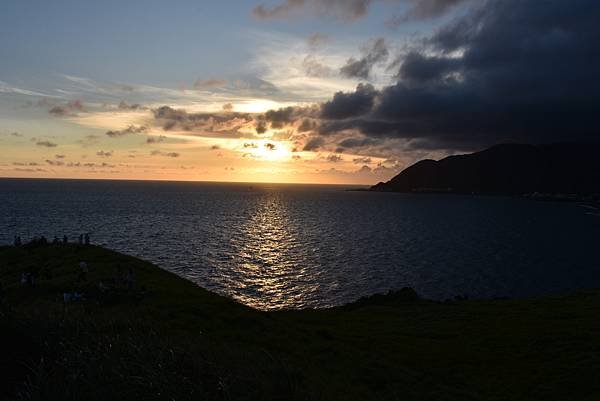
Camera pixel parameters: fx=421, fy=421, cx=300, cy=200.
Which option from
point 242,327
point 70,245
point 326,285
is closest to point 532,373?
point 242,327

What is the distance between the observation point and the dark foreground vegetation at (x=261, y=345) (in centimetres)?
852

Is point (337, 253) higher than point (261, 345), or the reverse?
point (261, 345)

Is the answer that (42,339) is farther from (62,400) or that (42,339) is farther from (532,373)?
(532,373)

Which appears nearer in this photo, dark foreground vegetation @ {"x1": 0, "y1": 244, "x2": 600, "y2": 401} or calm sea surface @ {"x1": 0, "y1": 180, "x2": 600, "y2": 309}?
dark foreground vegetation @ {"x1": 0, "y1": 244, "x2": 600, "y2": 401}

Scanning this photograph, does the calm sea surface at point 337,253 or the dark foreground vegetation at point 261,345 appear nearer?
the dark foreground vegetation at point 261,345

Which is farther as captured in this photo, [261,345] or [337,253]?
[337,253]

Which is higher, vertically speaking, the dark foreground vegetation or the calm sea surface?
the dark foreground vegetation

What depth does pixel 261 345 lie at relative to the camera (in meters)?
25.5

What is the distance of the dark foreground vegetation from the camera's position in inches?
336

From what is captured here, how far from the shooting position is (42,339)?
10.9 metres

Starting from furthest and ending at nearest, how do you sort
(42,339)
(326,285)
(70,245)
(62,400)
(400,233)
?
(400,233) < (326,285) < (70,245) < (42,339) < (62,400)

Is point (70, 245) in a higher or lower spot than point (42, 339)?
lower

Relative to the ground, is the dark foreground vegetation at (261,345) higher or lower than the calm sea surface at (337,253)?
higher

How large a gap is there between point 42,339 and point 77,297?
20307 millimetres
